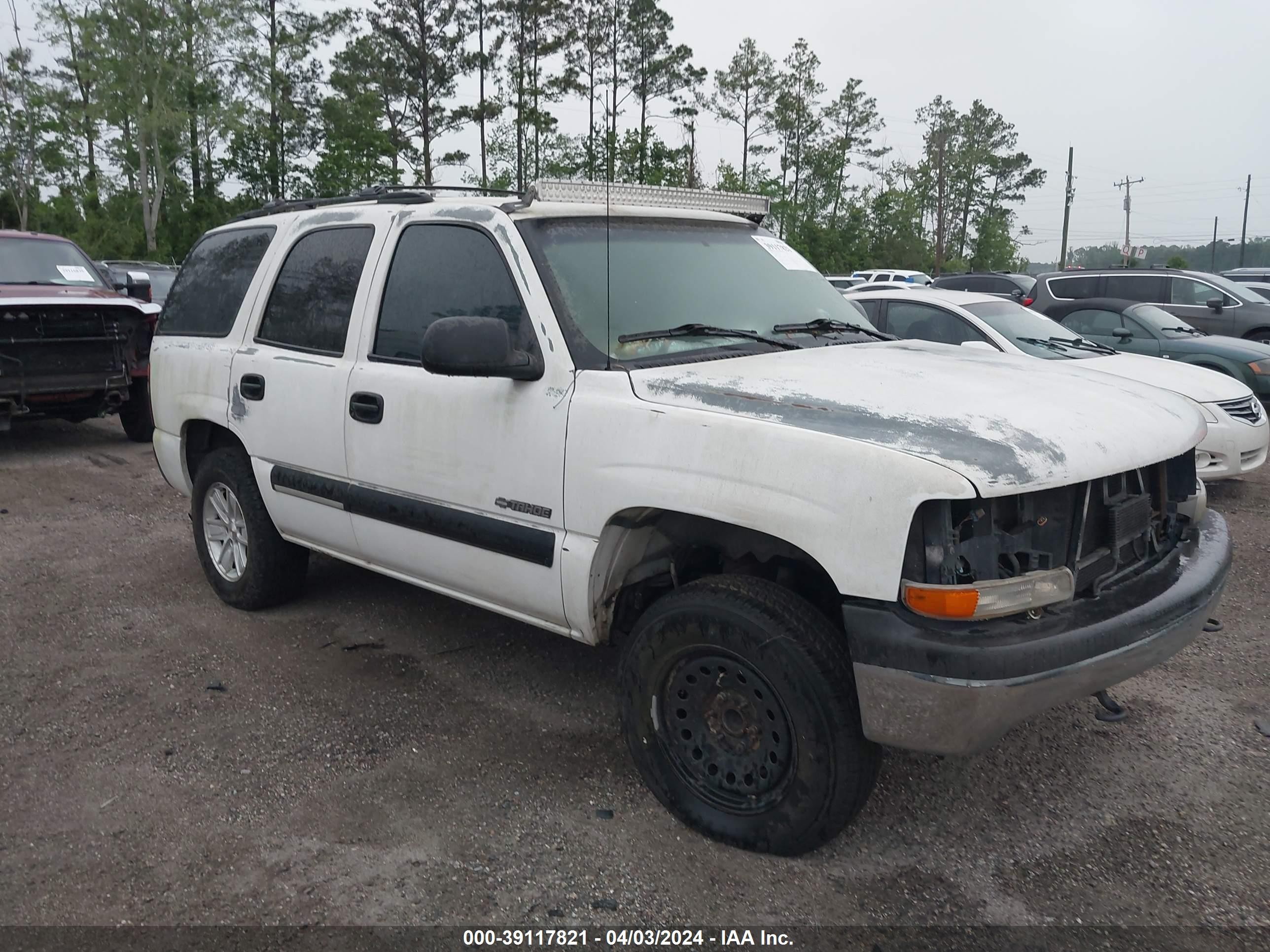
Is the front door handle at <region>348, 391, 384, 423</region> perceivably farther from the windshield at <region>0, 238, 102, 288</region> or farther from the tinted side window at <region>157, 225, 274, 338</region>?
the windshield at <region>0, 238, 102, 288</region>

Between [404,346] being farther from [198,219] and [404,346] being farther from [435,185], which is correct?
[198,219]

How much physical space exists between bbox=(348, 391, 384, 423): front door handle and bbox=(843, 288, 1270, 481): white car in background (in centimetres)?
421

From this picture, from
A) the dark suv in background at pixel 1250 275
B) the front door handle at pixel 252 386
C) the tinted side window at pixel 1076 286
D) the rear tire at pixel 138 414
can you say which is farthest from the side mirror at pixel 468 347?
the dark suv in background at pixel 1250 275

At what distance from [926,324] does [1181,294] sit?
8.13m

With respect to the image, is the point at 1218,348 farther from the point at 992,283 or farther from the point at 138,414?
the point at 138,414

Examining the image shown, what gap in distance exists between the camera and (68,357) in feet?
29.0

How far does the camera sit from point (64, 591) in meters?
5.39

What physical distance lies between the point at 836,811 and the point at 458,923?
3.46 ft

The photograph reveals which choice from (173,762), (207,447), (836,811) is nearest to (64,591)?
(207,447)

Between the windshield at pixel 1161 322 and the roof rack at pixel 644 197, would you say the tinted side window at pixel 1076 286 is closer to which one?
the windshield at pixel 1161 322

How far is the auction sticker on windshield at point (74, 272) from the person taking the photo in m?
9.70

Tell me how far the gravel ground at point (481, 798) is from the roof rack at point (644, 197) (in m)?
1.93

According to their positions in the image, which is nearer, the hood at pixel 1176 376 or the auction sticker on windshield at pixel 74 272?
the hood at pixel 1176 376

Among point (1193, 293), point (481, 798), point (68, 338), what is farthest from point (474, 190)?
point (1193, 293)
